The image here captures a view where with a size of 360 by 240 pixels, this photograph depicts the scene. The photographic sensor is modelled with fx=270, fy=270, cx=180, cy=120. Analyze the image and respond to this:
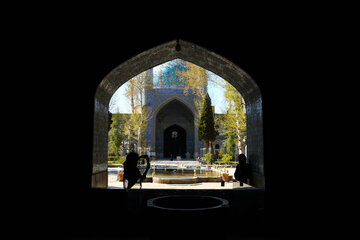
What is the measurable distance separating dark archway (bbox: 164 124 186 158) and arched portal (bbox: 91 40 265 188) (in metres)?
26.4

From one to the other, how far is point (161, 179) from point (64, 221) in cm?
613

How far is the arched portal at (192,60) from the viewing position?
4301 mm

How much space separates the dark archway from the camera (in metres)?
31.4

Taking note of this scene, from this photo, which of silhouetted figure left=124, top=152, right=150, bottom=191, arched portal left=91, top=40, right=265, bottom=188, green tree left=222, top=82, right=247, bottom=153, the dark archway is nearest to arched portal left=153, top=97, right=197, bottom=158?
the dark archway

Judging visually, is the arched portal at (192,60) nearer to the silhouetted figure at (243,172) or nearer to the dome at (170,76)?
the silhouetted figure at (243,172)

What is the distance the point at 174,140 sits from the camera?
31609mm

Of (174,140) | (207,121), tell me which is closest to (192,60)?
(207,121)

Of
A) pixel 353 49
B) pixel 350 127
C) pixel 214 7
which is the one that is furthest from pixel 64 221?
pixel 353 49

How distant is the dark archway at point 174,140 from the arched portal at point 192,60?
26353mm

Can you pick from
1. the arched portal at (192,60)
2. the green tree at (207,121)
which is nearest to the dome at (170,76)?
the green tree at (207,121)

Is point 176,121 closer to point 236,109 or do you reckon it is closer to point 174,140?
point 174,140

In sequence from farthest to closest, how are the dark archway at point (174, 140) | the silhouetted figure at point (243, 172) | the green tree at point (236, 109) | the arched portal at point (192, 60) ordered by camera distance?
the dark archway at point (174, 140)
the green tree at point (236, 109)
the silhouetted figure at point (243, 172)
the arched portal at point (192, 60)

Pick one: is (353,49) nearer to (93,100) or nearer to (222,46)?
(222,46)

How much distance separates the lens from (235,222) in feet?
13.3
